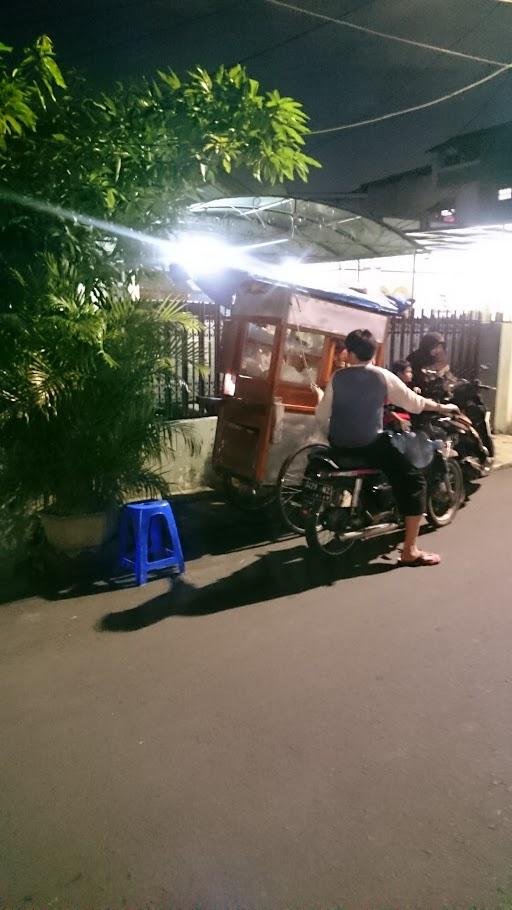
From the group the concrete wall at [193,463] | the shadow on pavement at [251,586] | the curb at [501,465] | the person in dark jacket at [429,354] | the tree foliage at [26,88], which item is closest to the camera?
the tree foliage at [26,88]

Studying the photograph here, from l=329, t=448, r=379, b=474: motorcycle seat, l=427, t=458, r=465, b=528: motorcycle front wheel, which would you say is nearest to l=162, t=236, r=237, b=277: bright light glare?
l=329, t=448, r=379, b=474: motorcycle seat

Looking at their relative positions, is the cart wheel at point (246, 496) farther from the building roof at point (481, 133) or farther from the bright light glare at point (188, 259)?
the building roof at point (481, 133)

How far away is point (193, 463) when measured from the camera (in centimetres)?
766

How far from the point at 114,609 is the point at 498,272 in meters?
23.1

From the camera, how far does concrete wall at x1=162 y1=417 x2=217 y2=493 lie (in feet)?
24.4

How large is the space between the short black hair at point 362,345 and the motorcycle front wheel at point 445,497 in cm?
177

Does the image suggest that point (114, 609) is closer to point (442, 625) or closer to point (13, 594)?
point (13, 594)

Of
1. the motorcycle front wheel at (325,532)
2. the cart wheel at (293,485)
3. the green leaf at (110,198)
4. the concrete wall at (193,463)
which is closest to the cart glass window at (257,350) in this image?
the cart wheel at (293,485)

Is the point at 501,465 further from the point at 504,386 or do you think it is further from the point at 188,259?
the point at 188,259

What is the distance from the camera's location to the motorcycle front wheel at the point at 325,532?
5645 mm

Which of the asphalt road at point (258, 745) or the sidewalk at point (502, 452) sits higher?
the sidewalk at point (502, 452)

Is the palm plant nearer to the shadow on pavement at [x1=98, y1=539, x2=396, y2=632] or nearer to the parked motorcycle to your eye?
the shadow on pavement at [x1=98, y1=539, x2=396, y2=632]

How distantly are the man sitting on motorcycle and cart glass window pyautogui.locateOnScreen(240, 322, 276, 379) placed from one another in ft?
3.56

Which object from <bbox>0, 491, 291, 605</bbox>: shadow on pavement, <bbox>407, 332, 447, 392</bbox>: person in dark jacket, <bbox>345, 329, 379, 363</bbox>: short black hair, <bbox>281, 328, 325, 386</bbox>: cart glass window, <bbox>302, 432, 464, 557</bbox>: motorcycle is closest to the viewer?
<bbox>0, 491, 291, 605</bbox>: shadow on pavement
